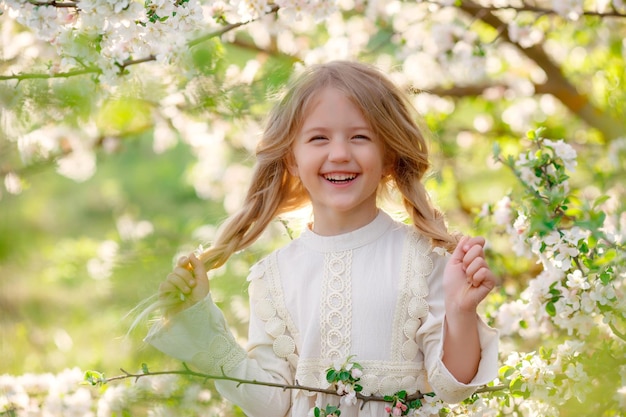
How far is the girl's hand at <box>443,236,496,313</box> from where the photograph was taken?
1497 mm

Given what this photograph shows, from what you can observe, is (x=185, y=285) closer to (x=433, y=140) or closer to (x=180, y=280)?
(x=180, y=280)

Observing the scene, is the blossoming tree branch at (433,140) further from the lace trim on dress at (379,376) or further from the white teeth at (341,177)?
the white teeth at (341,177)

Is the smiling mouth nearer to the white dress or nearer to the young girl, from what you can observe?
the young girl

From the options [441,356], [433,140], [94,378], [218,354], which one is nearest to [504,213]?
[433,140]

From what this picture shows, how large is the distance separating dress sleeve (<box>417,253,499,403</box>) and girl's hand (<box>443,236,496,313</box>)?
0.08 m

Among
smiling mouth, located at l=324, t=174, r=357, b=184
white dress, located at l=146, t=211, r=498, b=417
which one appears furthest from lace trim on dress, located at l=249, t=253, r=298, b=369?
smiling mouth, located at l=324, t=174, r=357, b=184

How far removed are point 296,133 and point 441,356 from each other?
0.56 m

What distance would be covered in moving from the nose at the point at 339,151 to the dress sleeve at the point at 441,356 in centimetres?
33

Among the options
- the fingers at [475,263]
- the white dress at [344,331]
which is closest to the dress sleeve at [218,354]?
the white dress at [344,331]

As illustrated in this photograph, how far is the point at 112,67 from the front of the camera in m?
1.80

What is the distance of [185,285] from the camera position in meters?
1.65

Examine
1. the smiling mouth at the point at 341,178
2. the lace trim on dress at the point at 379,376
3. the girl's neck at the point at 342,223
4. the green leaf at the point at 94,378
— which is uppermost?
the smiling mouth at the point at 341,178

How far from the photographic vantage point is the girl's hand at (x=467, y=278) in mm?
1497

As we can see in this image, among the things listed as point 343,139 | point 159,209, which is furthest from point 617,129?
point 159,209
